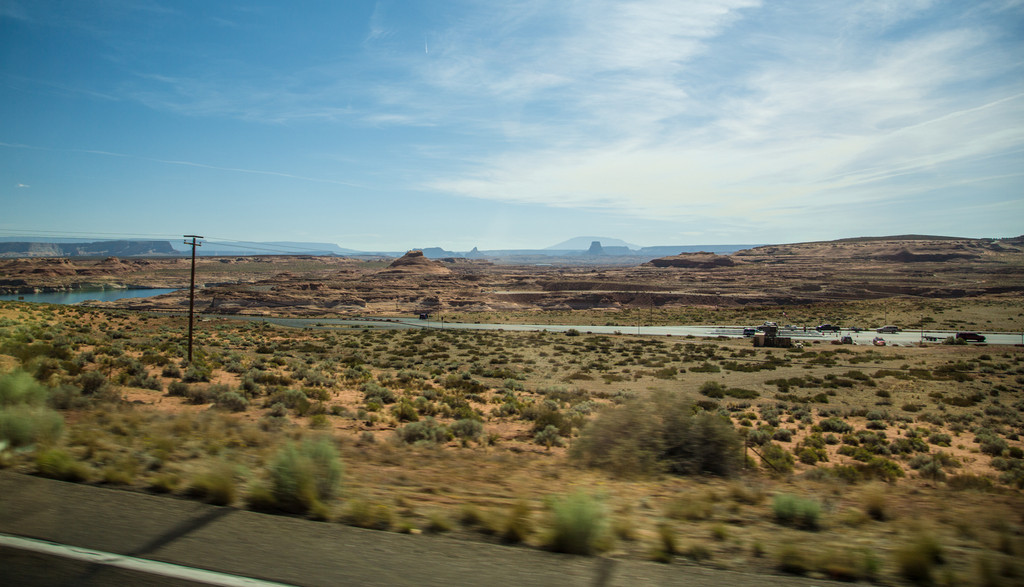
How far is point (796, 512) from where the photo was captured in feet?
20.3

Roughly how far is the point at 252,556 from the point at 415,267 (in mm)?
172946

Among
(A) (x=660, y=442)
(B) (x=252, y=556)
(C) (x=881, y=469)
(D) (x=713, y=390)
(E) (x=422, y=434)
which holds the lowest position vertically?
(D) (x=713, y=390)

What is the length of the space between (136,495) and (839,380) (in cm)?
3768

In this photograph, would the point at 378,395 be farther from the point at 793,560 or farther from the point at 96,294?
the point at 96,294

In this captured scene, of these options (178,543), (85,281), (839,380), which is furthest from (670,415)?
(85,281)

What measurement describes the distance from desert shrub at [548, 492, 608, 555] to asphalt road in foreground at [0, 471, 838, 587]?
22 cm

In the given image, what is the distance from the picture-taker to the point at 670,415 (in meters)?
9.55

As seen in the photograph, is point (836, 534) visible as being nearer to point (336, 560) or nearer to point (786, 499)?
point (786, 499)

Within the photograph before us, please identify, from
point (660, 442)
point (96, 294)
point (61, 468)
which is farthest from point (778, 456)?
point (96, 294)

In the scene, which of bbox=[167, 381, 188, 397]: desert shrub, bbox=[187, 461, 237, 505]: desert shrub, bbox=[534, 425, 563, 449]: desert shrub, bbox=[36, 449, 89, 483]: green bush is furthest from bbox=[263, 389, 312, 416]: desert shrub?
bbox=[187, 461, 237, 505]: desert shrub

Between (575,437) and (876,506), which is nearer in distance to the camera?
(876,506)

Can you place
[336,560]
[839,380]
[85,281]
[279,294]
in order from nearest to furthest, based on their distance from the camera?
[336,560]
[839,380]
[279,294]
[85,281]

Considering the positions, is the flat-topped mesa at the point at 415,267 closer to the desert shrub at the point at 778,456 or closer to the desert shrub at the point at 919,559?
the desert shrub at the point at 778,456

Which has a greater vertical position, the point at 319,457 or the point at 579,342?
the point at 319,457
